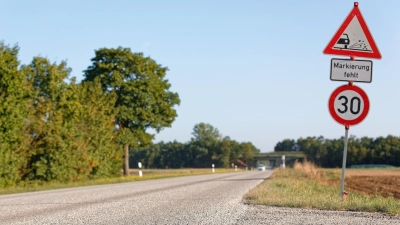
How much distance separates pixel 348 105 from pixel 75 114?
83.2 feet

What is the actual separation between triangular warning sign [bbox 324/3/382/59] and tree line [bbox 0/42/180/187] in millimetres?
20455

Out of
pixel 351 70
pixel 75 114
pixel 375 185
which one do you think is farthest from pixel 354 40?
pixel 75 114

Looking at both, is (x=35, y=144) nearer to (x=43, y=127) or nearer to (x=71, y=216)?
(x=43, y=127)

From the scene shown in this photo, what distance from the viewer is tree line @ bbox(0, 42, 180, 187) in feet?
87.7

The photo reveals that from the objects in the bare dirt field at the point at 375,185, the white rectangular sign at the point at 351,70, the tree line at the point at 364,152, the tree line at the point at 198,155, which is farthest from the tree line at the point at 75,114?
the tree line at the point at 198,155

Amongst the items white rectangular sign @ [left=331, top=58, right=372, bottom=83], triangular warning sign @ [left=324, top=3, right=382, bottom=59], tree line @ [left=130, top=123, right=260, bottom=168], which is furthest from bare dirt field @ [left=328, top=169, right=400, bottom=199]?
tree line @ [left=130, top=123, right=260, bottom=168]

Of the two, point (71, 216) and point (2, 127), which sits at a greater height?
point (2, 127)

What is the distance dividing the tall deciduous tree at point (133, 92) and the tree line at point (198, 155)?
314 feet

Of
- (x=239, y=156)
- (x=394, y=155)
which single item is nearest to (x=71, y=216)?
(x=394, y=155)

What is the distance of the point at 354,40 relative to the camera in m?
9.68

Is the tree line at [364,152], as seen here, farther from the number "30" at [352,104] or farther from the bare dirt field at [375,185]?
the number "30" at [352,104]

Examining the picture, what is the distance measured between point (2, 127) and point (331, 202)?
2053 centimetres

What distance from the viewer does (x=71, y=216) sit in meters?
9.67

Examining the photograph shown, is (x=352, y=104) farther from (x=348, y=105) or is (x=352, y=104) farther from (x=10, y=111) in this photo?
(x=10, y=111)
